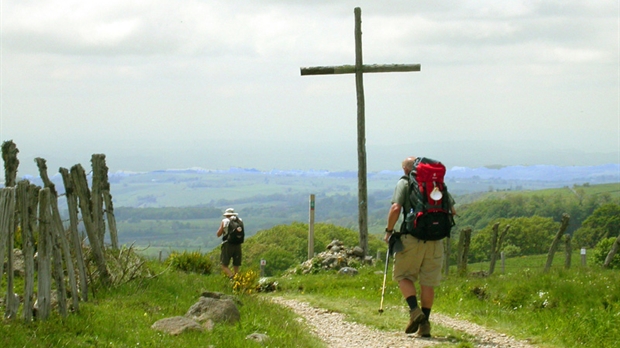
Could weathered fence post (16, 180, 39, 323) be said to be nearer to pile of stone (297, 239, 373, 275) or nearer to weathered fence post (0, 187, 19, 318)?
weathered fence post (0, 187, 19, 318)

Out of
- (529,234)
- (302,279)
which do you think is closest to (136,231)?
(529,234)

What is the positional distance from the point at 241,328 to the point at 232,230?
8365 mm

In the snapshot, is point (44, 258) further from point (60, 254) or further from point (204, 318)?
point (204, 318)

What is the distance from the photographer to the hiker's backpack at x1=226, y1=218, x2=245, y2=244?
740 inches

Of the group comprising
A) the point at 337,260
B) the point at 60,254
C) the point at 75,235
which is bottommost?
the point at 337,260

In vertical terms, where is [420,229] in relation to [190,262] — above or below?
above

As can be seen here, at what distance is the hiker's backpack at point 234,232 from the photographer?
18786 mm

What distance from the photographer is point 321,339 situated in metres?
11.1

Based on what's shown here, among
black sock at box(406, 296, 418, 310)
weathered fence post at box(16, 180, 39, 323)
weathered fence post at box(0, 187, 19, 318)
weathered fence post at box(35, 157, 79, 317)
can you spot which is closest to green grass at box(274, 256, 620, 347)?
black sock at box(406, 296, 418, 310)

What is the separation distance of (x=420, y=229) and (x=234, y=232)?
29.1ft

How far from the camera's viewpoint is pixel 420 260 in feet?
36.3

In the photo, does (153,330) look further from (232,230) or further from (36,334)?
(232,230)

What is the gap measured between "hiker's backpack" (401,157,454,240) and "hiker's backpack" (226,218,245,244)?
28.2 ft

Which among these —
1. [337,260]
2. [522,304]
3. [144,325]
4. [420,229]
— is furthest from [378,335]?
[337,260]
